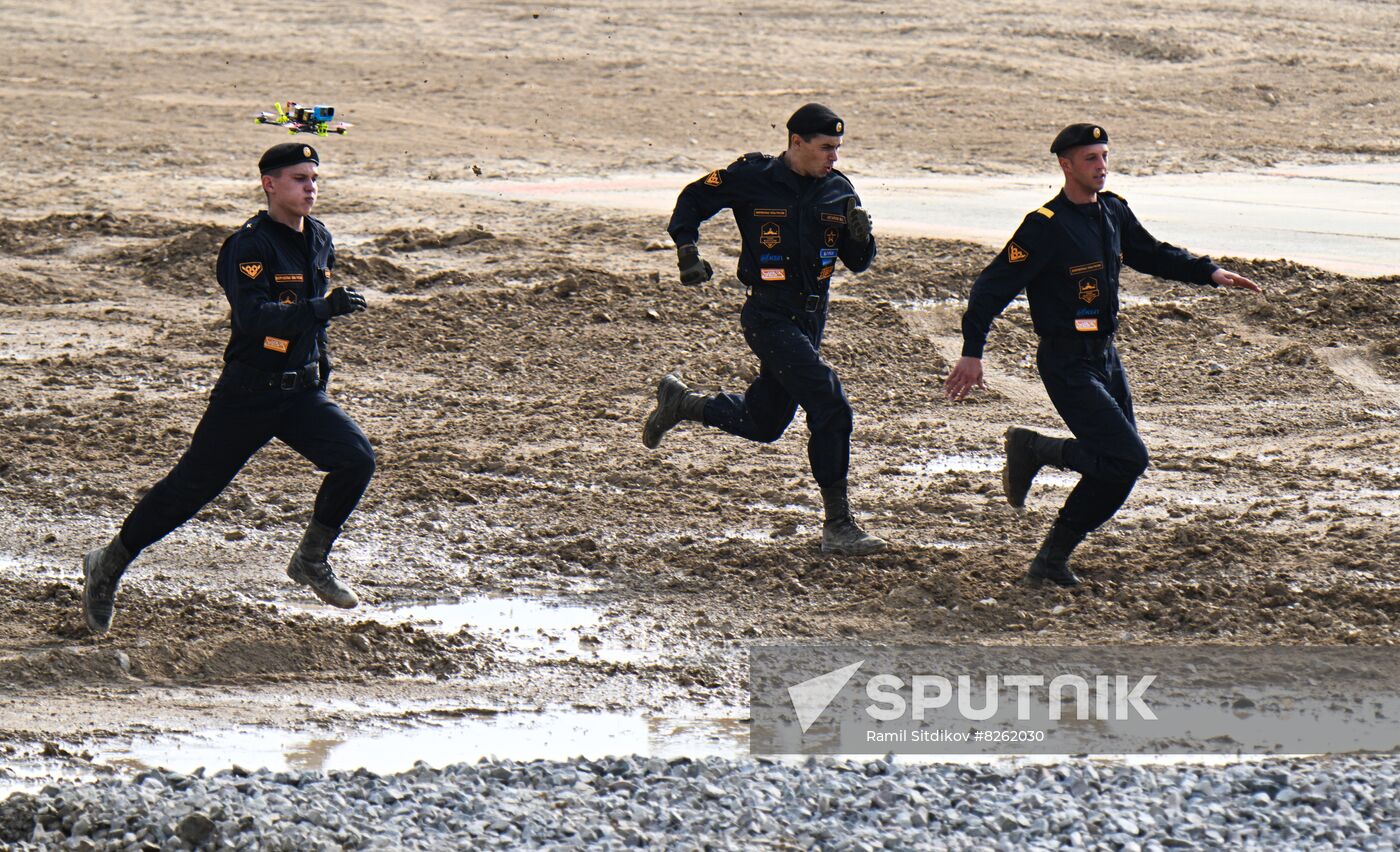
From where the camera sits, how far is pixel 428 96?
2445cm

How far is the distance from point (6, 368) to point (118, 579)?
16.8 feet

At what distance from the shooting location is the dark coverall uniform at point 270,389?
22.2 ft

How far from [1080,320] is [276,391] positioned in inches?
129

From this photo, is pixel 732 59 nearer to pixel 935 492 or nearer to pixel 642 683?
pixel 935 492

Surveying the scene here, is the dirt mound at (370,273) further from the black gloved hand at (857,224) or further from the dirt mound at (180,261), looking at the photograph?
the black gloved hand at (857,224)

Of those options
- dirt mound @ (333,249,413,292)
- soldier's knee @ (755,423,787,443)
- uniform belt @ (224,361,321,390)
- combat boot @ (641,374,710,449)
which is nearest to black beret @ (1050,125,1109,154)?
soldier's knee @ (755,423,787,443)

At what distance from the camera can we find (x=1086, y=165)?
738 cm

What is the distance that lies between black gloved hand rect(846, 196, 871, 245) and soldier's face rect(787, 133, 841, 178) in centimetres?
21

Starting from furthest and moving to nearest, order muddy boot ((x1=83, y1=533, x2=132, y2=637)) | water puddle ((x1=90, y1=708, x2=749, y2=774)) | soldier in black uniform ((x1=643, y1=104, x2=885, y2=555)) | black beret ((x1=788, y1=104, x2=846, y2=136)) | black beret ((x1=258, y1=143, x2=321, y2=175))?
soldier in black uniform ((x1=643, y1=104, x2=885, y2=555))
black beret ((x1=788, y1=104, x2=846, y2=136))
muddy boot ((x1=83, y1=533, x2=132, y2=637))
black beret ((x1=258, y1=143, x2=321, y2=175))
water puddle ((x1=90, y1=708, x2=749, y2=774))

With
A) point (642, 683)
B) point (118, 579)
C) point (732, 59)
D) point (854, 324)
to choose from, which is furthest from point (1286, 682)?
point (732, 59)

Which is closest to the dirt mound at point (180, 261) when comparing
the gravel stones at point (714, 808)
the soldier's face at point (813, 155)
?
the soldier's face at point (813, 155)

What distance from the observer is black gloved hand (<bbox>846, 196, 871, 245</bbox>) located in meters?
8.02

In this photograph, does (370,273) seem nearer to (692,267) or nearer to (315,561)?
(692,267)

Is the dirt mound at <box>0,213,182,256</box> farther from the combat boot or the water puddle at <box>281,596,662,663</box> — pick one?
the water puddle at <box>281,596,662,663</box>
